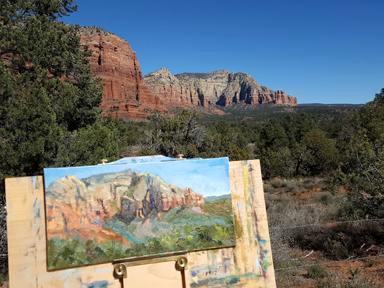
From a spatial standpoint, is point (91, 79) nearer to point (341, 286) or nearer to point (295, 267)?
point (295, 267)

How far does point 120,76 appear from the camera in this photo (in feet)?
418

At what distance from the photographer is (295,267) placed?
400 inches

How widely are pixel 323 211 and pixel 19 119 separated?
11.7 m

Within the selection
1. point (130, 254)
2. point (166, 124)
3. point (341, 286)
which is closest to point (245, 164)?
point (130, 254)

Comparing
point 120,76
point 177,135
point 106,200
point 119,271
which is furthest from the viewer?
point 120,76

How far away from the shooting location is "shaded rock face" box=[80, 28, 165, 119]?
361ft

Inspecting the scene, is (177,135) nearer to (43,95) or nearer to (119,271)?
(43,95)

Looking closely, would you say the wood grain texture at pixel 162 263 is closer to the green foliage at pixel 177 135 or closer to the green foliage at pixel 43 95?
the green foliage at pixel 43 95

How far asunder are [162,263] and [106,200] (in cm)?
139

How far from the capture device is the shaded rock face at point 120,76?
11006 cm

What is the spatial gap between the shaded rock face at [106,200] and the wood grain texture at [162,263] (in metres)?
0.27

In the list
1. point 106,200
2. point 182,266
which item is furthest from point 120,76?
point 182,266

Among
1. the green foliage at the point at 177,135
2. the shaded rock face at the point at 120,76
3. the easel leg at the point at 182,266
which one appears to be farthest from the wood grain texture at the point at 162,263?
the shaded rock face at the point at 120,76

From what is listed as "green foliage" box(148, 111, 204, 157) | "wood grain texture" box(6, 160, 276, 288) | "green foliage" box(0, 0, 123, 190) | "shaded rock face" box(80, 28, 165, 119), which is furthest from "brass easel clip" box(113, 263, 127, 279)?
"shaded rock face" box(80, 28, 165, 119)
